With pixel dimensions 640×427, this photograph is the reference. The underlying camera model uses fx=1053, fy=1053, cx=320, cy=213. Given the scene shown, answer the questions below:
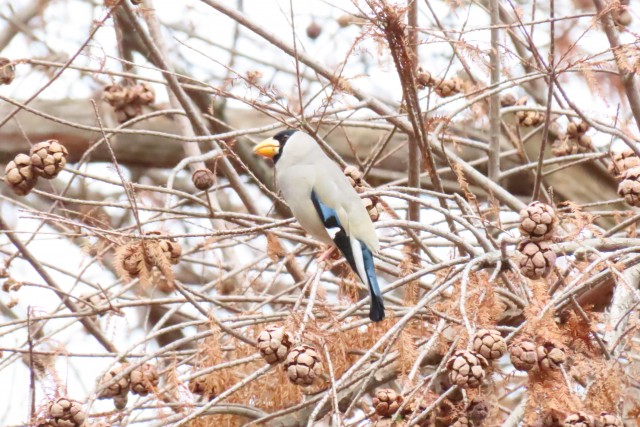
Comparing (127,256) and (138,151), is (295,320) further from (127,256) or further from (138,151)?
(138,151)

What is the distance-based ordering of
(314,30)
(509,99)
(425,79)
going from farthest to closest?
(314,30)
(509,99)
(425,79)

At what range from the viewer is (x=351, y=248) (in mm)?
3998

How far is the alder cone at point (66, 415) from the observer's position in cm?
319

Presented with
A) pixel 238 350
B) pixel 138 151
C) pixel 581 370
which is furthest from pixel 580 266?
pixel 138 151

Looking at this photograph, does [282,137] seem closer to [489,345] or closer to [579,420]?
[489,345]

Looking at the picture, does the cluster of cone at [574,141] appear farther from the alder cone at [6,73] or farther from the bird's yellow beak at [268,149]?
the alder cone at [6,73]

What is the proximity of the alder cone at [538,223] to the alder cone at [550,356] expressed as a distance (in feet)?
1.31

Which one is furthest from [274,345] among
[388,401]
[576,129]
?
[576,129]

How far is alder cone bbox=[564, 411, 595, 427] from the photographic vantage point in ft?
9.00

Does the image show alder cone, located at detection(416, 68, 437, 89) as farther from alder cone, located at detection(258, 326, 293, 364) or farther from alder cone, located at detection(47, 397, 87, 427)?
alder cone, located at detection(47, 397, 87, 427)

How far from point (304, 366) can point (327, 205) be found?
1458 millimetres

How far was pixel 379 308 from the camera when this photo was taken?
3.55 m

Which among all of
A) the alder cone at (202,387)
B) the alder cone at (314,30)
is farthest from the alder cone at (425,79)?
the alder cone at (314,30)

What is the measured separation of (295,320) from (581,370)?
926mm
